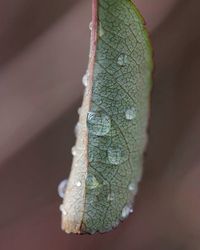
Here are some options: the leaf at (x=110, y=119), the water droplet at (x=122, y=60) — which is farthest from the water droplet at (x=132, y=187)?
the water droplet at (x=122, y=60)

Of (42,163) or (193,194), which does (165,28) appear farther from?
(42,163)

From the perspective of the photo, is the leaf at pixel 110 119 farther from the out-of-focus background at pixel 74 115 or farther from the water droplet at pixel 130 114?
the out-of-focus background at pixel 74 115

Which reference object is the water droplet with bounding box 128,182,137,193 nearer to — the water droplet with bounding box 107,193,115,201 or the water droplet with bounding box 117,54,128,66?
the water droplet with bounding box 107,193,115,201

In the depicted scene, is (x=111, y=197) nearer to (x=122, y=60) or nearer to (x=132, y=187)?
(x=132, y=187)

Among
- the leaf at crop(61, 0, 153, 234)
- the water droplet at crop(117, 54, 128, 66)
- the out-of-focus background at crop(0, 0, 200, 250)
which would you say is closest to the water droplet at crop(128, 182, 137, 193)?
the leaf at crop(61, 0, 153, 234)

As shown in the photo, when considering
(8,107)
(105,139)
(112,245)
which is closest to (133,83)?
(105,139)
